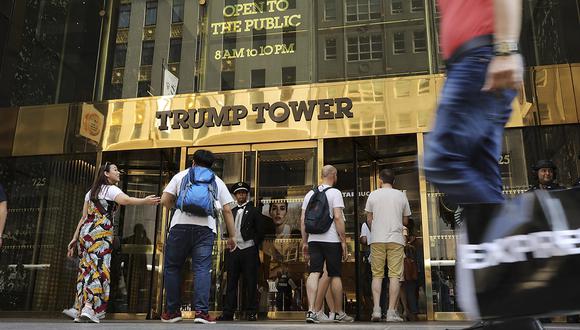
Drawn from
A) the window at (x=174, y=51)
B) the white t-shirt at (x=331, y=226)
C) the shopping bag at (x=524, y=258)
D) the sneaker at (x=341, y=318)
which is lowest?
the sneaker at (x=341, y=318)

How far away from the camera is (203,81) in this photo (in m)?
10.4

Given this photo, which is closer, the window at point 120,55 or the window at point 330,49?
the window at point 330,49

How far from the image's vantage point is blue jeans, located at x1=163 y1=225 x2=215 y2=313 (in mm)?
5817

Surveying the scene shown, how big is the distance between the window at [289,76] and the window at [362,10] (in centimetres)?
147

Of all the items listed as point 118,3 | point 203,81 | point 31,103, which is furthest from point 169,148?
point 118,3

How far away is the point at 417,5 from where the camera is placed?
10.1 meters

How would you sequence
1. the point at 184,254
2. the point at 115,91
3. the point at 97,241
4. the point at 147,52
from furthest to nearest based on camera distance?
the point at 147,52, the point at 115,91, the point at 97,241, the point at 184,254

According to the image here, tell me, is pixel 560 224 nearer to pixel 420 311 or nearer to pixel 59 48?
pixel 420 311

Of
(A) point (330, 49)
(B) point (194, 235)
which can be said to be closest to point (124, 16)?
(A) point (330, 49)

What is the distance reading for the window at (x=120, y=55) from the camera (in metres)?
11.1

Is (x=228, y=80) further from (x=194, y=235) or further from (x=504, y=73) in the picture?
(x=504, y=73)

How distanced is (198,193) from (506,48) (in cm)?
425

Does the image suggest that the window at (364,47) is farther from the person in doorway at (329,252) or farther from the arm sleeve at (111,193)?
the arm sleeve at (111,193)

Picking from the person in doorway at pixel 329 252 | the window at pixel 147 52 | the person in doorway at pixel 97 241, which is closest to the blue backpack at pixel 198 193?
the person in doorway at pixel 97 241
